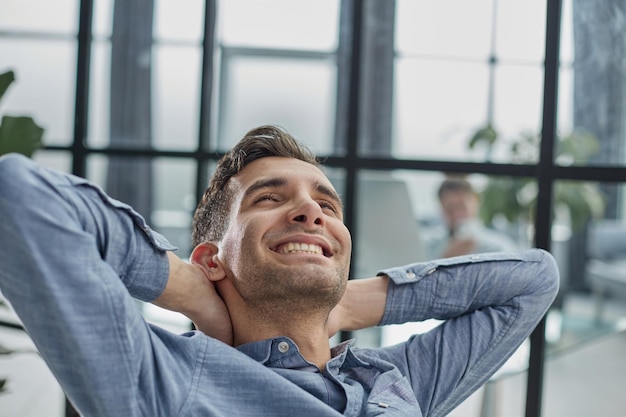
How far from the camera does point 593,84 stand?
230 centimetres

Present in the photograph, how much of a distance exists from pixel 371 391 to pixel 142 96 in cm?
166

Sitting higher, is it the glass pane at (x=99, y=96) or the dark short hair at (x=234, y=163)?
the glass pane at (x=99, y=96)

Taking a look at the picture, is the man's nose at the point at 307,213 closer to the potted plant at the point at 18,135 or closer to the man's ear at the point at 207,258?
the man's ear at the point at 207,258

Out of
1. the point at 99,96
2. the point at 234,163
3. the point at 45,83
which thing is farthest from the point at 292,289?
the point at 45,83

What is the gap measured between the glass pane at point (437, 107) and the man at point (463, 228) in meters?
0.10

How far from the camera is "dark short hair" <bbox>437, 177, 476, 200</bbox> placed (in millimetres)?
2455

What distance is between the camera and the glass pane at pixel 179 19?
2.66m

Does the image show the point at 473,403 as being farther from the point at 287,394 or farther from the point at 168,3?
the point at 168,3

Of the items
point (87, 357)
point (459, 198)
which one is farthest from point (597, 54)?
point (87, 357)

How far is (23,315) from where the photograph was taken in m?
1.07

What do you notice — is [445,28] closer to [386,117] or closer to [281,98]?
[386,117]

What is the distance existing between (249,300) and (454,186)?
1212 millimetres

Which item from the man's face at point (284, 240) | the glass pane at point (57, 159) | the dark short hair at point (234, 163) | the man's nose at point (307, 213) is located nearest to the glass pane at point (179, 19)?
the glass pane at point (57, 159)

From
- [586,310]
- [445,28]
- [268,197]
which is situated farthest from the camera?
[586,310]
